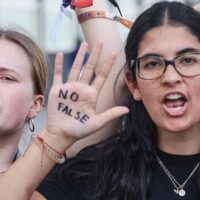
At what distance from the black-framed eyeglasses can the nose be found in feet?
0.04

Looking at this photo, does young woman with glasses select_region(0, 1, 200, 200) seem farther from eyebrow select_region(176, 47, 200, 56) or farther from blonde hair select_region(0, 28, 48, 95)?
blonde hair select_region(0, 28, 48, 95)

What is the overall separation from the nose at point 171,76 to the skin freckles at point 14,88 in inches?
22.1

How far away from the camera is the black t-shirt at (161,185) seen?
254 cm

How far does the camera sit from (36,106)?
108 inches

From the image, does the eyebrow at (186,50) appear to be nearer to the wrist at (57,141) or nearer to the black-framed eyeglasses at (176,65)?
the black-framed eyeglasses at (176,65)

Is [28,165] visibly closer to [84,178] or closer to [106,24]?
[84,178]

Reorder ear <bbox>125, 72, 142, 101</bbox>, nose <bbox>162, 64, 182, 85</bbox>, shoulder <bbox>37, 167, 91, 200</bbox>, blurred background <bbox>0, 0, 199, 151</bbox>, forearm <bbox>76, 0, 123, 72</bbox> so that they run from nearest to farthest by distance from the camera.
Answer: nose <bbox>162, 64, 182, 85</bbox> → shoulder <bbox>37, 167, 91, 200</bbox> → ear <bbox>125, 72, 142, 101</bbox> → forearm <bbox>76, 0, 123, 72</bbox> → blurred background <bbox>0, 0, 199, 151</bbox>

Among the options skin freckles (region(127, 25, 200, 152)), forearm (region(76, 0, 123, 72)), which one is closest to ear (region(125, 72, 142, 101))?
skin freckles (region(127, 25, 200, 152))

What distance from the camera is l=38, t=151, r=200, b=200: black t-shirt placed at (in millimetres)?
2535

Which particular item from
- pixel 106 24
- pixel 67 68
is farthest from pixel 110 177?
pixel 67 68

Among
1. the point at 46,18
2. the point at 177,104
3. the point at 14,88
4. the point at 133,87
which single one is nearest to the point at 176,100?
the point at 177,104

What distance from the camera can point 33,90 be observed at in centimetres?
271

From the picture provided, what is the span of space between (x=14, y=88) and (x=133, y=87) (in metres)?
0.49

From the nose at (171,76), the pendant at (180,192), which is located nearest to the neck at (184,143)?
the pendant at (180,192)
